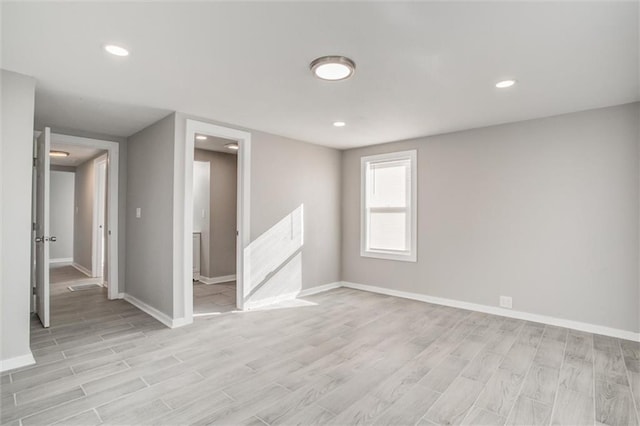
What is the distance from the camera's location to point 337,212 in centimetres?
582

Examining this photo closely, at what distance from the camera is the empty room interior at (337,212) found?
206cm

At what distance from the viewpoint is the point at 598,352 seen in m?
2.99

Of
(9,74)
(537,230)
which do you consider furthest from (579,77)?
(9,74)

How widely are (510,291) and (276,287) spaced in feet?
10.1

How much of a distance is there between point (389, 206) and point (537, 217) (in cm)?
204

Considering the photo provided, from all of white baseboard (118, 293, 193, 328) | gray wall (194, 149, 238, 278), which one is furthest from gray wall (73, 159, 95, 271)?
white baseboard (118, 293, 193, 328)

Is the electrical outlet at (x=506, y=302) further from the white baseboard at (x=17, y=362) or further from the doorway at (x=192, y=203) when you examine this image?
the white baseboard at (x=17, y=362)

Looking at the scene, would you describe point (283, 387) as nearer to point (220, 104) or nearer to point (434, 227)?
point (220, 104)

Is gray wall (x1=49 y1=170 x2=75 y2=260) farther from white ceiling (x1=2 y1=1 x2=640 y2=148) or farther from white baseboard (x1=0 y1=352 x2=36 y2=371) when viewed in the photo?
white baseboard (x1=0 y1=352 x2=36 y2=371)

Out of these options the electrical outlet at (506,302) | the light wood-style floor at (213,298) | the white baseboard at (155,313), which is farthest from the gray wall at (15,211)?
the electrical outlet at (506,302)

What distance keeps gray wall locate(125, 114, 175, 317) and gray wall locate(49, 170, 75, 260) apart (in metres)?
5.41

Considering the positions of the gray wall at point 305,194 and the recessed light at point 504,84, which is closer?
the recessed light at point 504,84

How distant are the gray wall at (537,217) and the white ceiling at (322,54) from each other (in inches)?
13.9

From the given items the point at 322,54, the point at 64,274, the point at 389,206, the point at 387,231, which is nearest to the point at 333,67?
the point at 322,54
